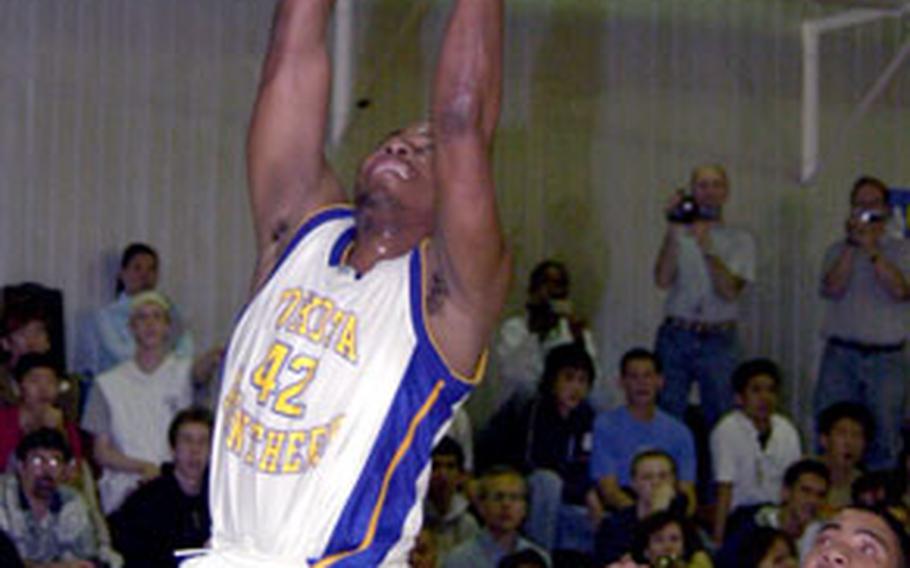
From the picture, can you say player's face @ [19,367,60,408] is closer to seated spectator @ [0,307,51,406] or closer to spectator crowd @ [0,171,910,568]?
spectator crowd @ [0,171,910,568]

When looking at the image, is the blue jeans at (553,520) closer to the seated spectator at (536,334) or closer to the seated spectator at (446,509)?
the seated spectator at (446,509)

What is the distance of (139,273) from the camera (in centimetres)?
912

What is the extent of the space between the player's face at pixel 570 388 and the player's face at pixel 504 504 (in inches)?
35.8

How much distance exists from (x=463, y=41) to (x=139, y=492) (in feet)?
12.7

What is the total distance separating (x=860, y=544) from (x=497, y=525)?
393 cm

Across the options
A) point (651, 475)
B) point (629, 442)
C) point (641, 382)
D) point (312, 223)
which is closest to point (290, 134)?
point (312, 223)

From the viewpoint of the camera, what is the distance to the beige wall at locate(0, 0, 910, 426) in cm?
977

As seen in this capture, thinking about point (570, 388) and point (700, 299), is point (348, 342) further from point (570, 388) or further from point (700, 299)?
point (700, 299)

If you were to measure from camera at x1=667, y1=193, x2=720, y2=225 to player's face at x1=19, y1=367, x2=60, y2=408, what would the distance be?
3532 mm

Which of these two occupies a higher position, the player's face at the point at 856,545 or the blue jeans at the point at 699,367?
the blue jeans at the point at 699,367

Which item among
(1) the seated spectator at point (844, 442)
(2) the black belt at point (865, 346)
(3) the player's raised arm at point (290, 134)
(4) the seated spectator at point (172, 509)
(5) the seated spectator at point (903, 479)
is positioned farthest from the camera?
(2) the black belt at point (865, 346)

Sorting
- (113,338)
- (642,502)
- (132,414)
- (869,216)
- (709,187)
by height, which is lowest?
(642,502)

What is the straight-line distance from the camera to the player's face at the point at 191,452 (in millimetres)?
7426

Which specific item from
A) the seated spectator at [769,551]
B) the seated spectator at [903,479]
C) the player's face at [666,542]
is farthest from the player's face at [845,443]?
the player's face at [666,542]
